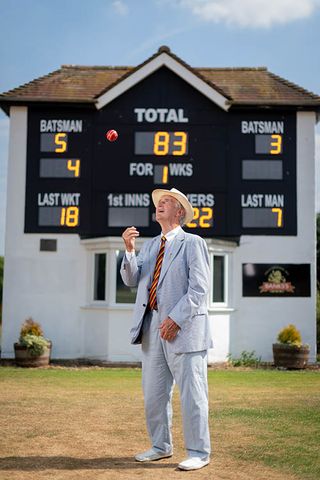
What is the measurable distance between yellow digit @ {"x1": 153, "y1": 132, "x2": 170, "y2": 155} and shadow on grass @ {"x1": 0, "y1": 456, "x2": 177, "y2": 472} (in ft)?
36.6

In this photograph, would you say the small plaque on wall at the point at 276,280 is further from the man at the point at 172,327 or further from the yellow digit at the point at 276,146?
the man at the point at 172,327

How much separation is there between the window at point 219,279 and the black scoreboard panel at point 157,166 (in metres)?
0.71

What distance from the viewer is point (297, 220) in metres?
16.0

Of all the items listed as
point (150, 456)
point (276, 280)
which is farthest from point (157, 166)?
point (150, 456)

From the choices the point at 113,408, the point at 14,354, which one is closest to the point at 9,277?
the point at 14,354

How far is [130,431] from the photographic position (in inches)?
265

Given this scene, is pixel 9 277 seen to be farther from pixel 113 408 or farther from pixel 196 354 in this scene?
pixel 196 354

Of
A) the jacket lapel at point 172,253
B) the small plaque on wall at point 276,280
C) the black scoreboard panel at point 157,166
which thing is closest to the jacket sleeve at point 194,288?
the jacket lapel at point 172,253

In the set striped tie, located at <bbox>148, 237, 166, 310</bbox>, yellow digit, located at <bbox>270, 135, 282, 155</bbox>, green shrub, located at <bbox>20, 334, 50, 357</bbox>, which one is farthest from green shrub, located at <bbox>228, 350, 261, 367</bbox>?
striped tie, located at <bbox>148, 237, 166, 310</bbox>

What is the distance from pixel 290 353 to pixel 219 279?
2.58 meters

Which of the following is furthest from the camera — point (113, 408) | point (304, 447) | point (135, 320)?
point (113, 408)

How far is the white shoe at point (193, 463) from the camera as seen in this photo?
16.3ft

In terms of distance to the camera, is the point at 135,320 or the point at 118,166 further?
the point at 118,166

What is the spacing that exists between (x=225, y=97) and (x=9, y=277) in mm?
7110
